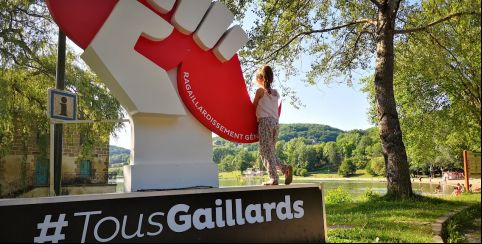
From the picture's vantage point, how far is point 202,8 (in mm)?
4863

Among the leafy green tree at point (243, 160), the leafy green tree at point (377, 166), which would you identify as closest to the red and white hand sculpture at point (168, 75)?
the leafy green tree at point (243, 160)

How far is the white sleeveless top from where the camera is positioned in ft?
16.3

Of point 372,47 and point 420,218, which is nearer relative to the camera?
point 420,218

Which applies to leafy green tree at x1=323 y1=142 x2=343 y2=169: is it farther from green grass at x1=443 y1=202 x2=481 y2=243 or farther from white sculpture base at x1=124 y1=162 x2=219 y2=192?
white sculpture base at x1=124 y1=162 x2=219 y2=192

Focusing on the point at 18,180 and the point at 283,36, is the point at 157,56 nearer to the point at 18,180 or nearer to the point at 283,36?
the point at 283,36

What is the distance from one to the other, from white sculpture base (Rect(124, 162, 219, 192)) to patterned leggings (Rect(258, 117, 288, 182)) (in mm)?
585

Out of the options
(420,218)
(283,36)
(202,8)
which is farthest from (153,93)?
(283,36)

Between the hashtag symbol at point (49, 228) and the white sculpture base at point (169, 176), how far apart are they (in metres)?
0.93

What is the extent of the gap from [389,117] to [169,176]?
6282 mm

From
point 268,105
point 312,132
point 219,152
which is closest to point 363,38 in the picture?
point 268,105

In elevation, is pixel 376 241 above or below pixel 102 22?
below

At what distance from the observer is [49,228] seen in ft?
10.9

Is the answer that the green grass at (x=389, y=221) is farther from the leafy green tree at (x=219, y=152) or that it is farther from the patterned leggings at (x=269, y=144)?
the leafy green tree at (x=219, y=152)

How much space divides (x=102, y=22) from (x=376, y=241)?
3697mm
